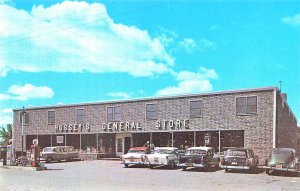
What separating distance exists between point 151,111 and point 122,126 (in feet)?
11.0

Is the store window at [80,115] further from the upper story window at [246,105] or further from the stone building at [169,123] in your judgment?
the upper story window at [246,105]

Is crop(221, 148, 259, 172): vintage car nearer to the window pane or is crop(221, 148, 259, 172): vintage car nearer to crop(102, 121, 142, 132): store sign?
the window pane

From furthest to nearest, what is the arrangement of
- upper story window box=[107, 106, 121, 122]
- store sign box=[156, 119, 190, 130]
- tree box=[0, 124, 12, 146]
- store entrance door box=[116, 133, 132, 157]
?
1. tree box=[0, 124, 12, 146]
2. store entrance door box=[116, 133, 132, 157]
3. upper story window box=[107, 106, 121, 122]
4. store sign box=[156, 119, 190, 130]

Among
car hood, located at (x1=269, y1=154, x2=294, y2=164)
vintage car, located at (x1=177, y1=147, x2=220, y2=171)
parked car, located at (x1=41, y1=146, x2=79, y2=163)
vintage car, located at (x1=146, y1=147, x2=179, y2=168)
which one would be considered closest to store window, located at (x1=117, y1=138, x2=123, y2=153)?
parked car, located at (x1=41, y1=146, x2=79, y2=163)

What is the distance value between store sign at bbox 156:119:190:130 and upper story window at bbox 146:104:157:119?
772mm

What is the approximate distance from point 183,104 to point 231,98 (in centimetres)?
418

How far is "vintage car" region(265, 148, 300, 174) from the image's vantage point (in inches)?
840

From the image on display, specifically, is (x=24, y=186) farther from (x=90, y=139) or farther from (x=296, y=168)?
(x=90, y=139)

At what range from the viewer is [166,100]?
3203cm

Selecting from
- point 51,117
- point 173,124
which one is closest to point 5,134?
point 51,117

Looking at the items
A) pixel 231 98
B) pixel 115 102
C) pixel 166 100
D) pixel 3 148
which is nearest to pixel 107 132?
pixel 115 102

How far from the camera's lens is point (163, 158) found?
24812 millimetres

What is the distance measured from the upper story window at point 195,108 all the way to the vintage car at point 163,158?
204 inches

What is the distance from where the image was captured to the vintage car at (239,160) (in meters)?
22.4
